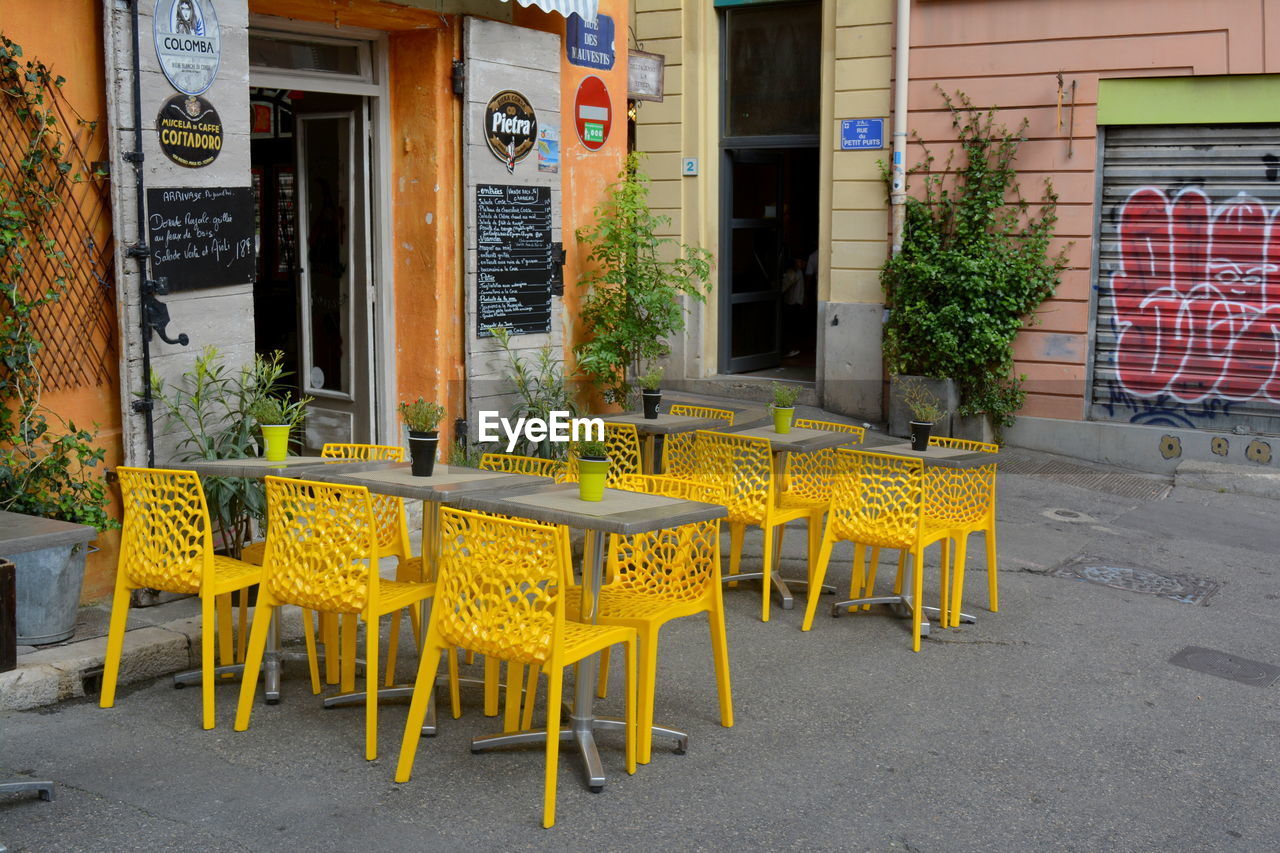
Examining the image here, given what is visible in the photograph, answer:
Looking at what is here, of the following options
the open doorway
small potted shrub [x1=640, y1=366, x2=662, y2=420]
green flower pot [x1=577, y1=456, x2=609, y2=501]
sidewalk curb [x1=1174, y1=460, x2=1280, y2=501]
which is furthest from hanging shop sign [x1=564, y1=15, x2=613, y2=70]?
sidewalk curb [x1=1174, y1=460, x2=1280, y2=501]

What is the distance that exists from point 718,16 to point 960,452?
7583 millimetres

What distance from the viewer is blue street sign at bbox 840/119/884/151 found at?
1188 centimetres

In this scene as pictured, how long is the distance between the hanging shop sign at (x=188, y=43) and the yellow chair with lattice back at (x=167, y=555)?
2.22 metres

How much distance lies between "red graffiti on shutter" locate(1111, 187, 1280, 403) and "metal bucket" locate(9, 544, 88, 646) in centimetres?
852

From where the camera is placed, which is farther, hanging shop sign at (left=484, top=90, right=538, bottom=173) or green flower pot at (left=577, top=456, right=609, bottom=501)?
hanging shop sign at (left=484, top=90, right=538, bottom=173)

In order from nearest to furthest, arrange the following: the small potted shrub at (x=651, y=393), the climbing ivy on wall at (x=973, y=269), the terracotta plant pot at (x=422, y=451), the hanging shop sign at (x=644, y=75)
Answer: the terracotta plant pot at (x=422, y=451) → the small potted shrub at (x=651, y=393) → the hanging shop sign at (x=644, y=75) → the climbing ivy on wall at (x=973, y=269)

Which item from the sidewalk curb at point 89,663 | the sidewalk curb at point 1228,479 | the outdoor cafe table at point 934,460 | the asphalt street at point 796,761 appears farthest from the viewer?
the sidewalk curb at point 1228,479

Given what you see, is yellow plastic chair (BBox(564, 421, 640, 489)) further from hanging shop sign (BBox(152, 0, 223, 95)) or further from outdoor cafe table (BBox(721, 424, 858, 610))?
hanging shop sign (BBox(152, 0, 223, 95))

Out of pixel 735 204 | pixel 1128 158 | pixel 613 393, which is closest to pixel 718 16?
pixel 735 204

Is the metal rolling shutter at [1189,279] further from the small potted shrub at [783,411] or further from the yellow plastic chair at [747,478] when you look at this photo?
the yellow plastic chair at [747,478]

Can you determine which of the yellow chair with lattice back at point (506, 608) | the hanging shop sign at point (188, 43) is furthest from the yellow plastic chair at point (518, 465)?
the hanging shop sign at point (188, 43)

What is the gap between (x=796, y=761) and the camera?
494cm

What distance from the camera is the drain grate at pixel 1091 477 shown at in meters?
10.2

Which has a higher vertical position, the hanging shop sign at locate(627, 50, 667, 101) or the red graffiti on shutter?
the hanging shop sign at locate(627, 50, 667, 101)
